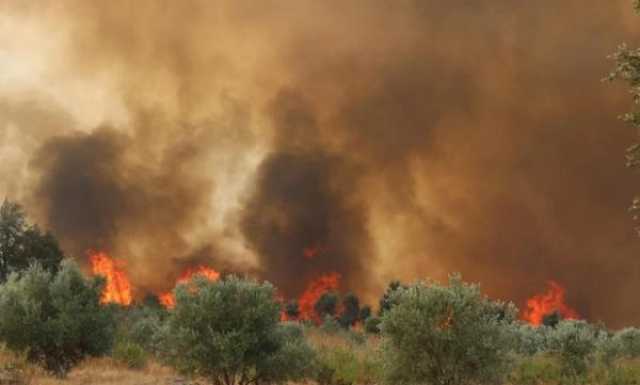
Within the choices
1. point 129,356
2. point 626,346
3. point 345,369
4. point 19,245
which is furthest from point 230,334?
point 19,245

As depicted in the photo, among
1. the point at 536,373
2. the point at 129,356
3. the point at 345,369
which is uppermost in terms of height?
the point at 536,373

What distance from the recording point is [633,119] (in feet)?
77.8

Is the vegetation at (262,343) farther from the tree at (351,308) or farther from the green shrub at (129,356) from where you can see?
the tree at (351,308)

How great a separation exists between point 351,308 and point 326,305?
15.2 feet

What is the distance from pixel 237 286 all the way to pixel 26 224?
2203 inches

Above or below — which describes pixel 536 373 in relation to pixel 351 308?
below

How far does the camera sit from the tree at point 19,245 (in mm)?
74188

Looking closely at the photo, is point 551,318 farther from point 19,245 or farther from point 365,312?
point 19,245

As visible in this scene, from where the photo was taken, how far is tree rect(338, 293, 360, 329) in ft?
388

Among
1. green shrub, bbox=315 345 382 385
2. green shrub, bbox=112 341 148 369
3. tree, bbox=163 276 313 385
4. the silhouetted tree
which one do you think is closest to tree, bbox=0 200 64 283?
green shrub, bbox=112 341 148 369

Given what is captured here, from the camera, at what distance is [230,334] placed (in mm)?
26984

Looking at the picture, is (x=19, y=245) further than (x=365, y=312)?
No

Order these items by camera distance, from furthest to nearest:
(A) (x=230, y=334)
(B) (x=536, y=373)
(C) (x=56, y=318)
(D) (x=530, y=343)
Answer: (D) (x=530, y=343) < (B) (x=536, y=373) < (C) (x=56, y=318) < (A) (x=230, y=334)

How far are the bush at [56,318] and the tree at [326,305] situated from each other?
278ft
